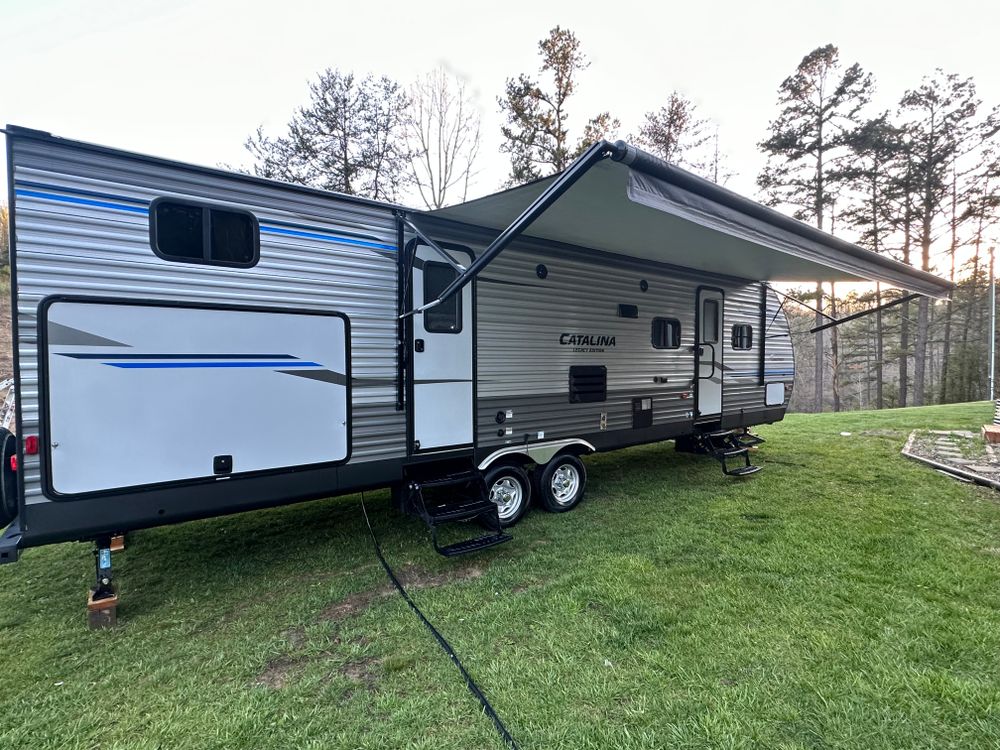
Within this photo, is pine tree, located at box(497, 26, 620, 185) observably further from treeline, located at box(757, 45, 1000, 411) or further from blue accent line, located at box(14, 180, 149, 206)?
blue accent line, located at box(14, 180, 149, 206)

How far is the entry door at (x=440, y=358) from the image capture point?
420 centimetres

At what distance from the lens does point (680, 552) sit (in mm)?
4191

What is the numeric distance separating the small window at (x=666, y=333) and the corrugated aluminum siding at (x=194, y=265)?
3.60 metres

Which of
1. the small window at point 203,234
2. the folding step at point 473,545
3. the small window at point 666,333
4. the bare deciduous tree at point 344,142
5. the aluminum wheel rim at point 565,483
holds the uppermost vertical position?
the bare deciduous tree at point 344,142

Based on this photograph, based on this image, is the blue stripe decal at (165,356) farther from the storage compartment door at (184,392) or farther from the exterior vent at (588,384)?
the exterior vent at (588,384)

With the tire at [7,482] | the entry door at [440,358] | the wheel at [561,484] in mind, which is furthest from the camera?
the wheel at [561,484]

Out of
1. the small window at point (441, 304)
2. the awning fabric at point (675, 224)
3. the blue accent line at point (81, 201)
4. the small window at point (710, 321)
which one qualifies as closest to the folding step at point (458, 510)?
the small window at point (441, 304)

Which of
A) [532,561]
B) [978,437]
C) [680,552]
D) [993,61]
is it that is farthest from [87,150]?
[993,61]

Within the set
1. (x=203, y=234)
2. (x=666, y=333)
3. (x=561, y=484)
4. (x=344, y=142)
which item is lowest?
(x=561, y=484)

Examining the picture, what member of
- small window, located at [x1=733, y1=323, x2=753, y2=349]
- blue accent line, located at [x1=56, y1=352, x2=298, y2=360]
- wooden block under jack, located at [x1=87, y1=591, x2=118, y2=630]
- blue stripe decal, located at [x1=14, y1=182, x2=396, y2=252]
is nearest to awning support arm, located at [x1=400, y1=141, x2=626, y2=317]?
blue stripe decal, located at [x1=14, y1=182, x2=396, y2=252]

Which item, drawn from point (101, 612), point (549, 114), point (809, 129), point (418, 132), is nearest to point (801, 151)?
point (809, 129)

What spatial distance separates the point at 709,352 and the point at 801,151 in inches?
687

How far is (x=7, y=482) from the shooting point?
2971 millimetres

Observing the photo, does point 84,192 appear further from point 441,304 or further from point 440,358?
point 440,358
